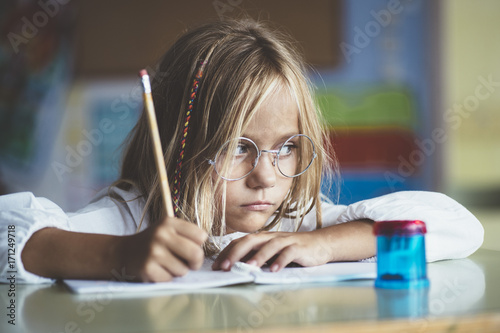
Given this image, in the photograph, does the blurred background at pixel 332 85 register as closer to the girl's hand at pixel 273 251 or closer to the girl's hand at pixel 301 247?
the girl's hand at pixel 301 247

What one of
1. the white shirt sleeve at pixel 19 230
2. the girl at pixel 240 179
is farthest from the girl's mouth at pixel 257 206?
the white shirt sleeve at pixel 19 230

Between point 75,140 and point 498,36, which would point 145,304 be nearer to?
point 75,140

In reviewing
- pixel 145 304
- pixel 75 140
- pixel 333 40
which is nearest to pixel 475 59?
pixel 333 40

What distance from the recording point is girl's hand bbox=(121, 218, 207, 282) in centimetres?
69

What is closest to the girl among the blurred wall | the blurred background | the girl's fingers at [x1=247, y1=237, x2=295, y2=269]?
the girl's fingers at [x1=247, y1=237, x2=295, y2=269]

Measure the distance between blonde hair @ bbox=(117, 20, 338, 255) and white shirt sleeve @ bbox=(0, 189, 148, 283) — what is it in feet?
0.15

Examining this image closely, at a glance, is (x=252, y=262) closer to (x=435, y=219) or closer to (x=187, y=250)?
(x=187, y=250)

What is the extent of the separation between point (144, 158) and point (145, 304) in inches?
25.0

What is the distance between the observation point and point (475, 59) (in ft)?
11.9

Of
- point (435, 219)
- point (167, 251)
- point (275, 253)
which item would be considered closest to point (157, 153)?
point (167, 251)

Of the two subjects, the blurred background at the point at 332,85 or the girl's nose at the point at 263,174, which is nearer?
the girl's nose at the point at 263,174

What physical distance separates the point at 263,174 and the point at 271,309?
484 millimetres

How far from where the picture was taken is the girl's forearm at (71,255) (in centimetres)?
75

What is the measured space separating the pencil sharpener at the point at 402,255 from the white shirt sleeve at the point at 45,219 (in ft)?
1.41
